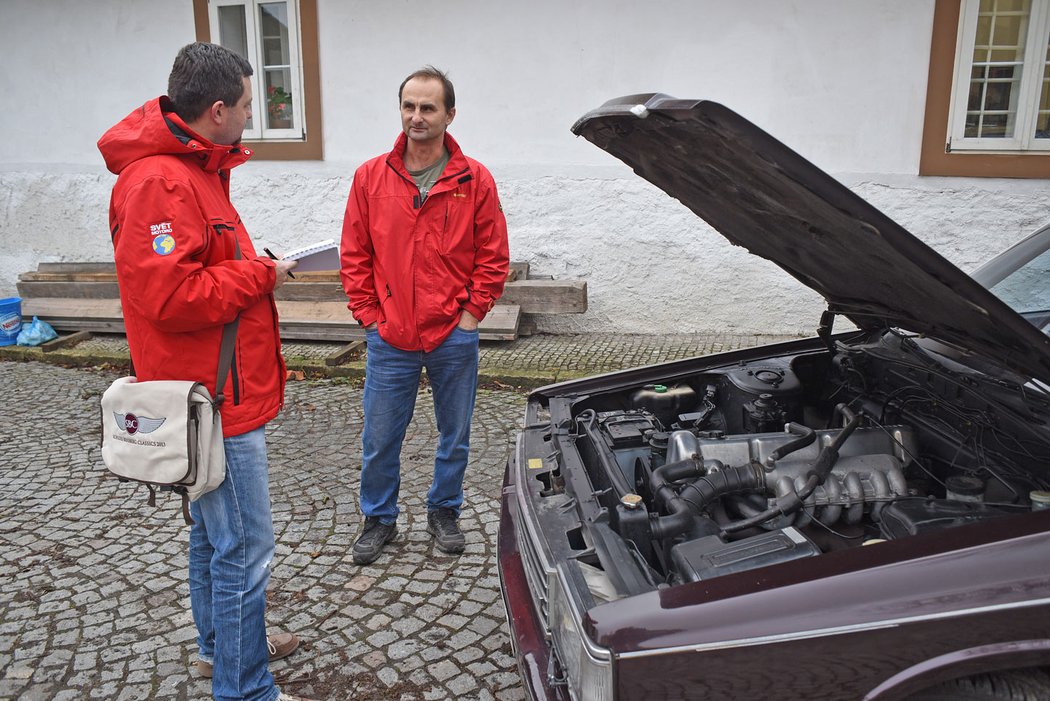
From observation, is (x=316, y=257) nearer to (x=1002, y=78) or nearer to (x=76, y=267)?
(x=1002, y=78)

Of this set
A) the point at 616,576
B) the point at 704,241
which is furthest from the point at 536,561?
the point at 704,241

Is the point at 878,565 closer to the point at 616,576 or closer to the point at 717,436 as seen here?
the point at 616,576

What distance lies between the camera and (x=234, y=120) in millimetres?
2400

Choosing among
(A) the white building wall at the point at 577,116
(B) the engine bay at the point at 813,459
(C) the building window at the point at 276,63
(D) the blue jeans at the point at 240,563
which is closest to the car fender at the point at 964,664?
(B) the engine bay at the point at 813,459

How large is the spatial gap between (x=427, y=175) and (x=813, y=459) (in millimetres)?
1969

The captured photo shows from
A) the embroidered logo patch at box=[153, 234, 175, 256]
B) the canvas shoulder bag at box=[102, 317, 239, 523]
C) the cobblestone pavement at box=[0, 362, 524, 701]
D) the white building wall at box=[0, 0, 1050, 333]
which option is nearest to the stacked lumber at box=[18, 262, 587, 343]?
the white building wall at box=[0, 0, 1050, 333]

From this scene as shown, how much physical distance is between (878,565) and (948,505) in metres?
0.64

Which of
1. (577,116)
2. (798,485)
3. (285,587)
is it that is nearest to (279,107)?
(577,116)

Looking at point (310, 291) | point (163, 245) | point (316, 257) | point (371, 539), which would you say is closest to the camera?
point (163, 245)

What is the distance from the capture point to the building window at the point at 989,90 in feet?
21.7

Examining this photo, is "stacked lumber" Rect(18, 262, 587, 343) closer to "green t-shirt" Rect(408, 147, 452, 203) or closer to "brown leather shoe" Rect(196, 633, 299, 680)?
"green t-shirt" Rect(408, 147, 452, 203)

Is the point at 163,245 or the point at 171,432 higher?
the point at 163,245

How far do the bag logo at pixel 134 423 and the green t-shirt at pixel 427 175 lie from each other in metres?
1.58

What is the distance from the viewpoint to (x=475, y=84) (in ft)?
24.5
